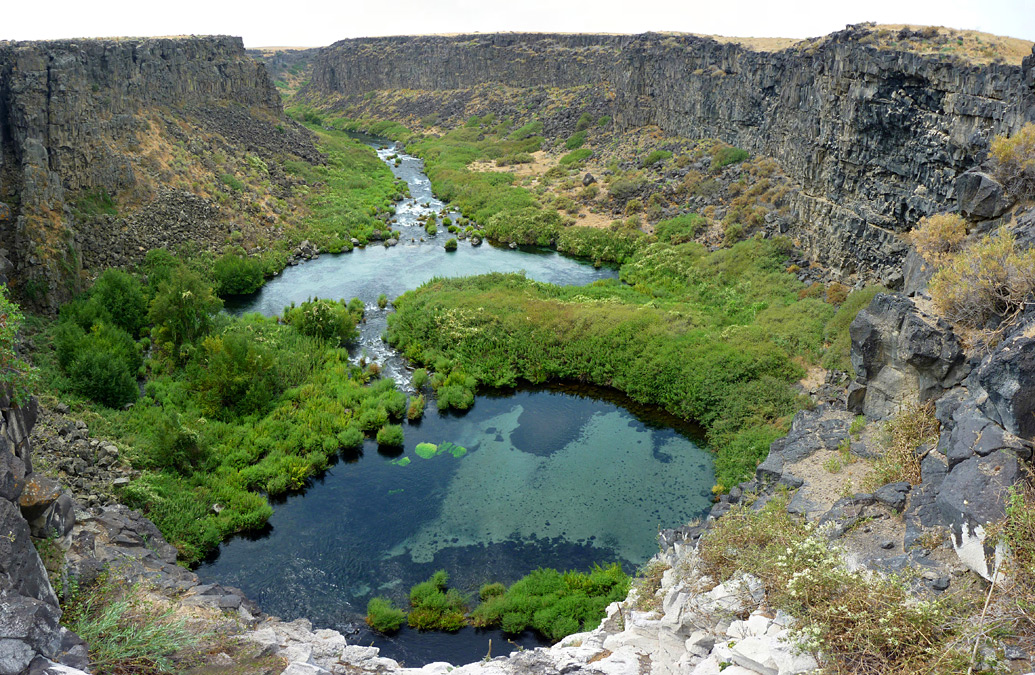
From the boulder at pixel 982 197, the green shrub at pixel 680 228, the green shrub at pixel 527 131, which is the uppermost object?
the green shrub at pixel 527 131

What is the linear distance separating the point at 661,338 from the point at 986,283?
62.2 ft

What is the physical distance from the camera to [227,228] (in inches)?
2064

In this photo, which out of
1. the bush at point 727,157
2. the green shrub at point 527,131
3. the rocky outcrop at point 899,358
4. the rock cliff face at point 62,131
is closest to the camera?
the rocky outcrop at point 899,358

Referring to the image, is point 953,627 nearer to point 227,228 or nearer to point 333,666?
A: point 333,666

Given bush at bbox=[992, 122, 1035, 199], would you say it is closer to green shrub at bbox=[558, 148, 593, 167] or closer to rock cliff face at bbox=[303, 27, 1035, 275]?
rock cliff face at bbox=[303, 27, 1035, 275]

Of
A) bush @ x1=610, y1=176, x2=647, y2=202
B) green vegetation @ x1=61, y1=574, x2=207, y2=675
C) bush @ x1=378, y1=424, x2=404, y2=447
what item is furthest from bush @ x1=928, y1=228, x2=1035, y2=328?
bush @ x1=610, y1=176, x2=647, y2=202

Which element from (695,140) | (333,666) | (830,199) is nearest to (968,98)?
(830,199)

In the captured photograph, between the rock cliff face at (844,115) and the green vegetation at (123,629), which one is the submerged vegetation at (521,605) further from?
the rock cliff face at (844,115)

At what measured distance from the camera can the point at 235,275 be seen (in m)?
46.4

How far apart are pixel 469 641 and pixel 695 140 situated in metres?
55.5

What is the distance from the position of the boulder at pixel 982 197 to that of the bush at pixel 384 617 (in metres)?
20.3

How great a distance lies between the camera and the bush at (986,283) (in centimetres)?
1600

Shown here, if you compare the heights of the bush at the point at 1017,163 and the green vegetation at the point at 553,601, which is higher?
the bush at the point at 1017,163

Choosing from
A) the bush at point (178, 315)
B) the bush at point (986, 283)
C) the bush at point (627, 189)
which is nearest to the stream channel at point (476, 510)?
the bush at point (178, 315)
